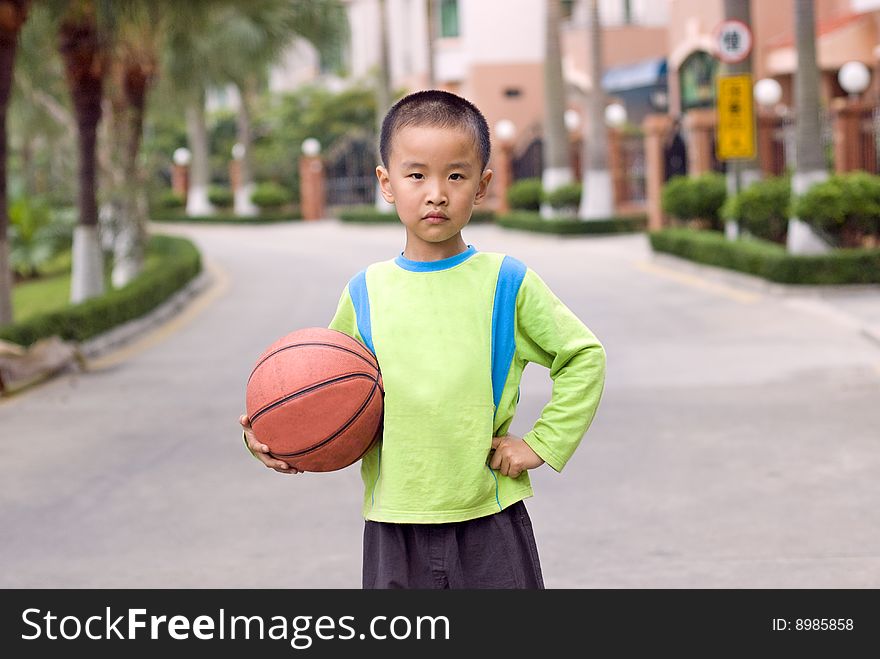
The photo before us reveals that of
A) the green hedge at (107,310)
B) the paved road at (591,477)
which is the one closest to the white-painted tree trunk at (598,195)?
the green hedge at (107,310)

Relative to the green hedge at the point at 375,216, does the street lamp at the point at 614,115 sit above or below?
above

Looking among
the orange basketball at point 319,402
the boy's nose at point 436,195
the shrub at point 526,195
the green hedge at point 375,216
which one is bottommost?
the orange basketball at point 319,402

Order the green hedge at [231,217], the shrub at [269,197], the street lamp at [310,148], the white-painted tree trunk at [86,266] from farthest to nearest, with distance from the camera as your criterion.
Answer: the shrub at [269,197] → the street lamp at [310,148] → the green hedge at [231,217] → the white-painted tree trunk at [86,266]

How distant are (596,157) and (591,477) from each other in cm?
2443

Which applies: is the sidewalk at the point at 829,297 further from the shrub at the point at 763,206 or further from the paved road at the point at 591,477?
the shrub at the point at 763,206

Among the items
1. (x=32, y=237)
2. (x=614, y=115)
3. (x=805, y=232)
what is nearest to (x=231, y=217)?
(x=614, y=115)

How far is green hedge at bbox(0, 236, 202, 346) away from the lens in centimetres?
1512

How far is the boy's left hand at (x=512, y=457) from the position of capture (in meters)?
3.67

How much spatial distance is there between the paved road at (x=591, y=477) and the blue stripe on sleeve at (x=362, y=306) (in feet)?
9.71

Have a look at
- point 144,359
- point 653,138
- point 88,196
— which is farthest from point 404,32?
point 144,359

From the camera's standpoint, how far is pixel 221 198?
185ft

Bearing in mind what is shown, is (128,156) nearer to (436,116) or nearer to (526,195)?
(526,195)

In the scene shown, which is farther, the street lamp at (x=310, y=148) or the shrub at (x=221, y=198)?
the shrub at (x=221, y=198)
